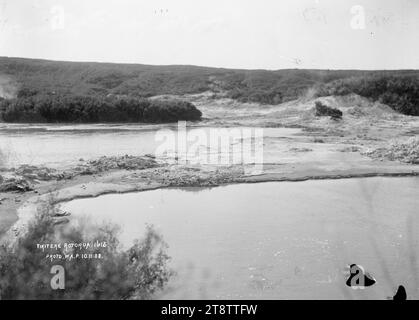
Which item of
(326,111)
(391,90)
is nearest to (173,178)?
(326,111)

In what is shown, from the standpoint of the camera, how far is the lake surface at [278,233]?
5352mm

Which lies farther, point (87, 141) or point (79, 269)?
point (87, 141)

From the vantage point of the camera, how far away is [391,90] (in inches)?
530

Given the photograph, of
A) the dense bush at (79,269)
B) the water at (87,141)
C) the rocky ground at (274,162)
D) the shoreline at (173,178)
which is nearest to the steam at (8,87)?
the water at (87,141)

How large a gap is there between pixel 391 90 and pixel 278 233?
8.43 m

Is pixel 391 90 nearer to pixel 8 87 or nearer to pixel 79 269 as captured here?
pixel 8 87

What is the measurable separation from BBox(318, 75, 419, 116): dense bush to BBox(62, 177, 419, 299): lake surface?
14.7ft

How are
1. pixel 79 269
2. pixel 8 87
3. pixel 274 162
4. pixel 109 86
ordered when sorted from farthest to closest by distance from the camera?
1. pixel 8 87
2. pixel 109 86
3. pixel 274 162
4. pixel 79 269

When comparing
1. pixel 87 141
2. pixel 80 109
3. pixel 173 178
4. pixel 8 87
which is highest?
pixel 8 87

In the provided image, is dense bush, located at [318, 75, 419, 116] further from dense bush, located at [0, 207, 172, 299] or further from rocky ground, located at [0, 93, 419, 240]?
dense bush, located at [0, 207, 172, 299]

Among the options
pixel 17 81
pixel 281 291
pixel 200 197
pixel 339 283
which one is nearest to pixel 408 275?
→ pixel 339 283

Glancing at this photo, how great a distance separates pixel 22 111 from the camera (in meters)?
10.9
